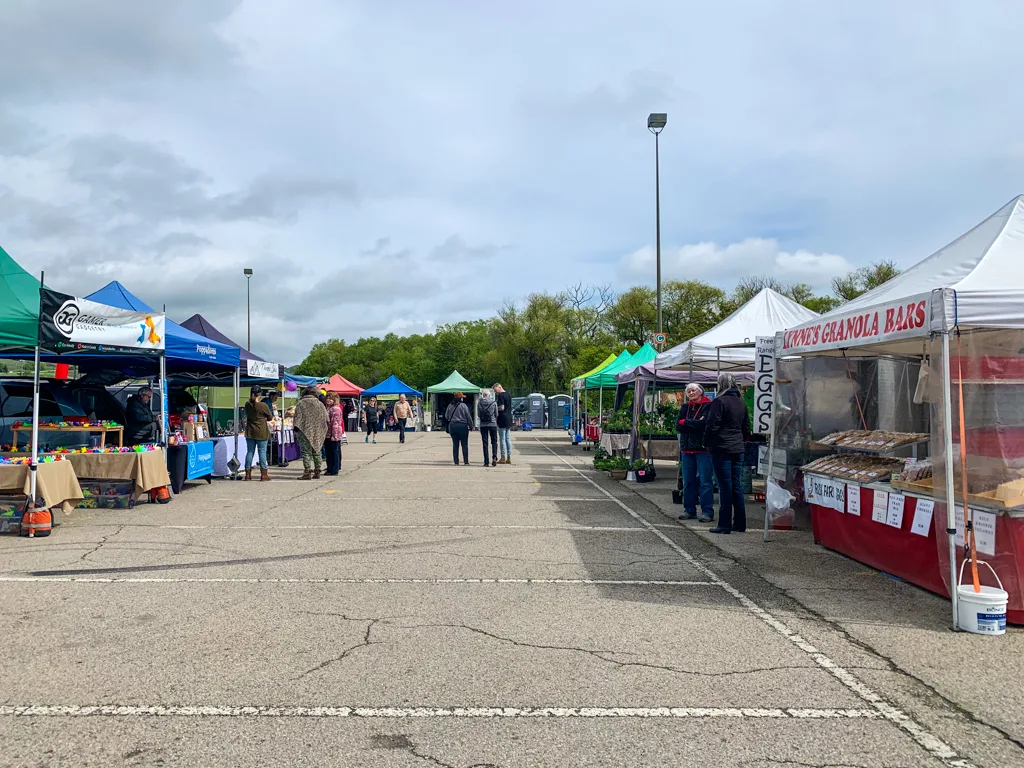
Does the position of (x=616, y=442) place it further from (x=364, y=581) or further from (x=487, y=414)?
(x=364, y=581)

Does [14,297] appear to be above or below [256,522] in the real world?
above

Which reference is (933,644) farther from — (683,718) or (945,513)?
(683,718)

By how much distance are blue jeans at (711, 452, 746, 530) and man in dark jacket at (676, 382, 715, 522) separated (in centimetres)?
43

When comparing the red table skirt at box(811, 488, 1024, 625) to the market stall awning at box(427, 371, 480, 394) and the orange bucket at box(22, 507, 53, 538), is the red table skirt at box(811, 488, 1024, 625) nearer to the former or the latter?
the orange bucket at box(22, 507, 53, 538)

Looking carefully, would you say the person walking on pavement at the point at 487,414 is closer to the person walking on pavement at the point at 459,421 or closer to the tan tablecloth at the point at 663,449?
the person walking on pavement at the point at 459,421

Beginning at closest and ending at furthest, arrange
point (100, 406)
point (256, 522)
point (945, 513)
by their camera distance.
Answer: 1. point (945, 513)
2. point (256, 522)
3. point (100, 406)

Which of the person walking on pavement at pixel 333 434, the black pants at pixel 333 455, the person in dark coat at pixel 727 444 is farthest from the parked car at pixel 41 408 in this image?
the person in dark coat at pixel 727 444

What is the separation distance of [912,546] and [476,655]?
12.9 feet

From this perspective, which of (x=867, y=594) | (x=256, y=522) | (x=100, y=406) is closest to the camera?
(x=867, y=594)

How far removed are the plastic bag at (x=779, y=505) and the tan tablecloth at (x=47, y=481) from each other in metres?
8.26

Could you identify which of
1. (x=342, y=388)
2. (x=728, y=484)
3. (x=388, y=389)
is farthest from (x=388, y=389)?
(x=728, y=484)

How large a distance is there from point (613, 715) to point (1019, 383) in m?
4.33

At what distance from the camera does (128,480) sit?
11.7 meters

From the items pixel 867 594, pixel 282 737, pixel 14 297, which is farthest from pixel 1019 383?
pixel 14 297
